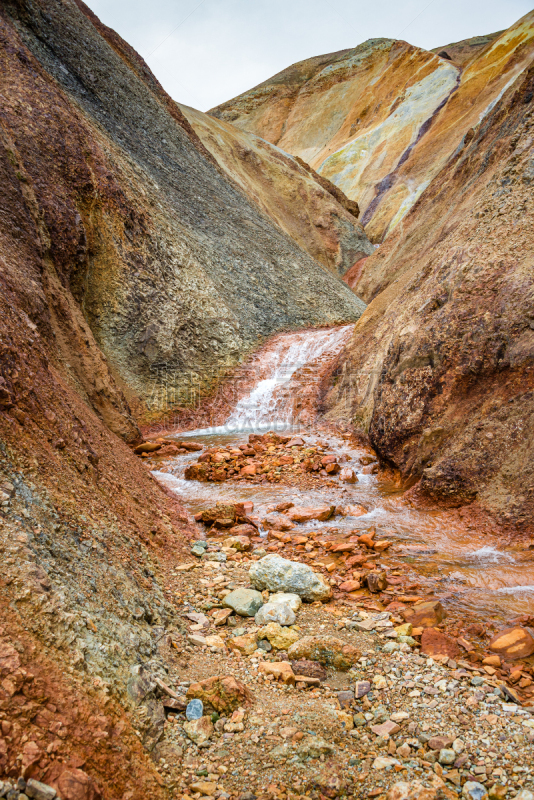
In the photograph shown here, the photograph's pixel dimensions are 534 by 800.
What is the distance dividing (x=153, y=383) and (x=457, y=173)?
9367mm

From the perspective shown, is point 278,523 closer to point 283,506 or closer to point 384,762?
point 283,506

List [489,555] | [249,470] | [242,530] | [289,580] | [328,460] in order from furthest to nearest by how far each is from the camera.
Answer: [328,460] → [249,470] → [242,530] → [489,555] → [289,580]

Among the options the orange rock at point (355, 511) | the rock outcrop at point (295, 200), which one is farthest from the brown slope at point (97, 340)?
the rock outcrop at point (295, 200)

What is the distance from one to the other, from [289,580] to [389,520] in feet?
8.52

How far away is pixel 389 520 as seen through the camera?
6297 mm

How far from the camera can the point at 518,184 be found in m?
7.23

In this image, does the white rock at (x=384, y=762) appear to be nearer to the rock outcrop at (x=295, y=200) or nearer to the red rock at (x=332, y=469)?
the red rock at (x=332, y=469)

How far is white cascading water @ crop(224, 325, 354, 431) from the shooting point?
1335 centimetres

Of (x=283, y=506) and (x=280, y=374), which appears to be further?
(x=280, y=374)

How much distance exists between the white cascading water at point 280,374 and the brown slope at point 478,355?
5081mm

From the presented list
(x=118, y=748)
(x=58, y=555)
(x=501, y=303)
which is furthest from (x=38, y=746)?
(x=501, y=303)

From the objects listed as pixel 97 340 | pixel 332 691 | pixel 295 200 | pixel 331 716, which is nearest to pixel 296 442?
pixel 97 340

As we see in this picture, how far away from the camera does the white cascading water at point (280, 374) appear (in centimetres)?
1335

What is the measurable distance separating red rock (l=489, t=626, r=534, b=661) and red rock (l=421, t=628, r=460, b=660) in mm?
300
